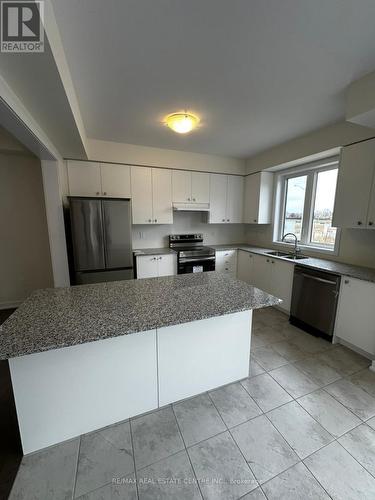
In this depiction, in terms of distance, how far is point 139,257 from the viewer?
343 cm

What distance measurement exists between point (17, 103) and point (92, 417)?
2.34 meters

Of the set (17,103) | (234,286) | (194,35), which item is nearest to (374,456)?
(234,286)

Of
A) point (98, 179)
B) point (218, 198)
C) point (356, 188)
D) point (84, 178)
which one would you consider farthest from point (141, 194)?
point (356, 188)

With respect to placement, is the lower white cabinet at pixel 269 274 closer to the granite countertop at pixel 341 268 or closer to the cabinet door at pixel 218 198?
the granite countertop at pixel 341 268

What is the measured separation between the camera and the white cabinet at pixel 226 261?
13.1ft

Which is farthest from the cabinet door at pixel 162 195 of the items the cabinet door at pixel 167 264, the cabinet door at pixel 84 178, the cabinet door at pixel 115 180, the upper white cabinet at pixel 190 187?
the cabinet door at pixel 84 178

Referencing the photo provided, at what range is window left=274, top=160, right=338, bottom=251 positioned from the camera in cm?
311

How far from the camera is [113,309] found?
1.43 metres

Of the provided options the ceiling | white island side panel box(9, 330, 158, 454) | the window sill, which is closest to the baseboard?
white island side panel box(9, 330, 158, 454)

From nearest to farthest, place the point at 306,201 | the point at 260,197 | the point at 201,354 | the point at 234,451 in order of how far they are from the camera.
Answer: the point at 234,451
the point at 201,354
the point at 306,201
the point at 260,197

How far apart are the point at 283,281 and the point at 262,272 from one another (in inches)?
18.0

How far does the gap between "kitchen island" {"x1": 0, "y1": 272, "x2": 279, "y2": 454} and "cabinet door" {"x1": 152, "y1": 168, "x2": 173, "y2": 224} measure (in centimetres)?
204

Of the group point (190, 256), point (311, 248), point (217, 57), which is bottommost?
point (190, 256)

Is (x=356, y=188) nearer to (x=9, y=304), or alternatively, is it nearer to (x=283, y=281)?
(x=283, y=281)
